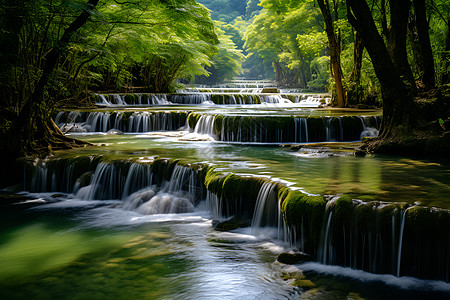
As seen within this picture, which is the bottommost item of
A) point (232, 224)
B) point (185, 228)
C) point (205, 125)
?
point (185, 228)

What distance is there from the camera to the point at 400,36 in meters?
10.2

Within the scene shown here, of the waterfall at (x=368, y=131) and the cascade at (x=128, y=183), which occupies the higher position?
the waterfall at (x=368, y=131)

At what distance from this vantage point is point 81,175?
30.4ft

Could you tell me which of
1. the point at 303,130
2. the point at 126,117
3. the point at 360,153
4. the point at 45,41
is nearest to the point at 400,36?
the point at 360,153

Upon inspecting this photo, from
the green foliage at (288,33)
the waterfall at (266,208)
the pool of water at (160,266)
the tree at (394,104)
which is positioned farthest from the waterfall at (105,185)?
the green foliage at (288,33)

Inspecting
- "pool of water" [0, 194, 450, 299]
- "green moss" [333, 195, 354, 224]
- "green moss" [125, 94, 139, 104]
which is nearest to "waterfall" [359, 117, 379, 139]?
"pool of water" [0, 194, 450, 299]

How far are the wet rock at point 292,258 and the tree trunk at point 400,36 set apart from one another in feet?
21.4

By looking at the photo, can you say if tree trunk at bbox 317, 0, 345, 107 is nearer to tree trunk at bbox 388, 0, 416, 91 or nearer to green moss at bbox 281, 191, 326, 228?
tree trunk at bbox 388, 0, 416, 91

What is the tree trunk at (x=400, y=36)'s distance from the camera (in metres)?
10.1

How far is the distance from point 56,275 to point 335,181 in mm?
4255

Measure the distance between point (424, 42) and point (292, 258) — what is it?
8637mm

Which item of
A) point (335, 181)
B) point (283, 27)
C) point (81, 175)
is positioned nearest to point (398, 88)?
point (335, 181)

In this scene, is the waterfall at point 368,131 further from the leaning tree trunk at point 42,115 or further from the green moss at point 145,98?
the green moss at point 145,98

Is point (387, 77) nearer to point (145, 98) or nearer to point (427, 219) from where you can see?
point (427, 219)
